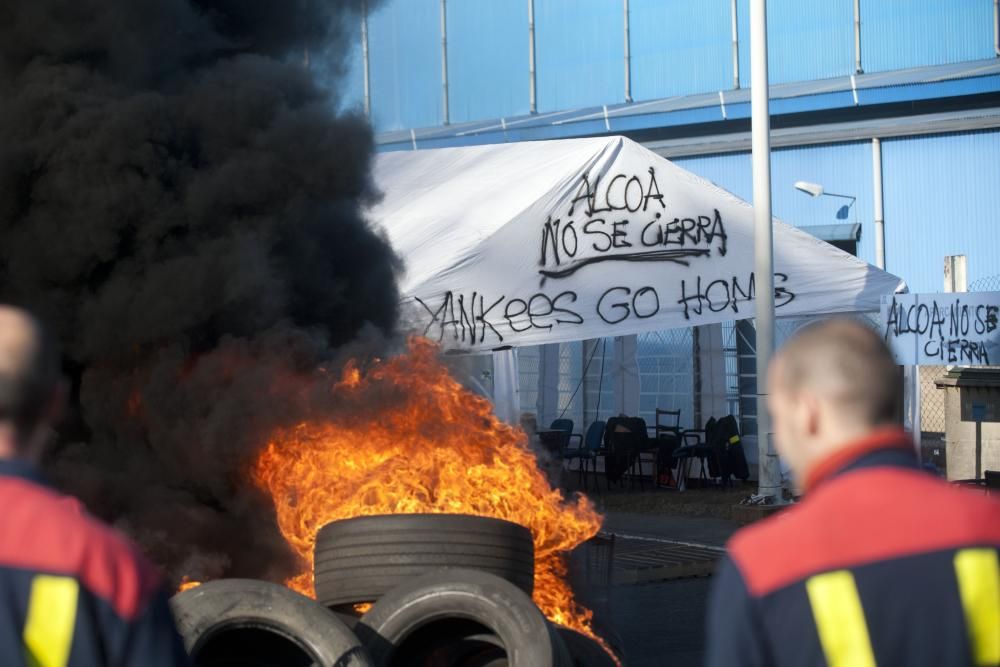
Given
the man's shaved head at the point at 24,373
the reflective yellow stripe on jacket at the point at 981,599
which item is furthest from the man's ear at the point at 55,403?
the reflective yellow stripe on jacket at the point at 981,599

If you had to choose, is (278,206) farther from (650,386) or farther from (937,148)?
(937,148)

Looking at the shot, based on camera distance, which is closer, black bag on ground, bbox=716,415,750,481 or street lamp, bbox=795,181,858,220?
black bag on ground, bbox=716,415,750,481

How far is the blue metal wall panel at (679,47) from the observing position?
80.0 ft

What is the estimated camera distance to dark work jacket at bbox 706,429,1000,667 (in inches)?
76.2

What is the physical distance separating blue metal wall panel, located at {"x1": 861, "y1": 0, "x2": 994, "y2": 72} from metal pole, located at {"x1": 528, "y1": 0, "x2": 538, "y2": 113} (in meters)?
6.91

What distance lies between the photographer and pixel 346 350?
30.7 ft

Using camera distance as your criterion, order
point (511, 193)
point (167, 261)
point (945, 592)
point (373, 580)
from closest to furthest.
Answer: point (945, 592), point (373, 580), point (167, 261), point (511, 193)

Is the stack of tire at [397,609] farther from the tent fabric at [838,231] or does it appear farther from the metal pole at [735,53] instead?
the metal pole at [735,53]

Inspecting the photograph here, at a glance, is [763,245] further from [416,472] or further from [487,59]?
[487,59]

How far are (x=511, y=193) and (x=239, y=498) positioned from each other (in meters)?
5.73

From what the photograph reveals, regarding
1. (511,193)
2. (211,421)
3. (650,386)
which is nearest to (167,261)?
(211,421)

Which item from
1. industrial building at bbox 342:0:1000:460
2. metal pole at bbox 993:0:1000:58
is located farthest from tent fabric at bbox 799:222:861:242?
metal pole at bbox 993:0:1000:58

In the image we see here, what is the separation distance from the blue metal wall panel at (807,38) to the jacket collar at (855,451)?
22138mm

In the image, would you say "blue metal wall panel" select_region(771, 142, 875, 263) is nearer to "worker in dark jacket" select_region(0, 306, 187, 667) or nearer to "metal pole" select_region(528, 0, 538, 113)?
"metal pole" select_region(528, 0, 538, 113)
